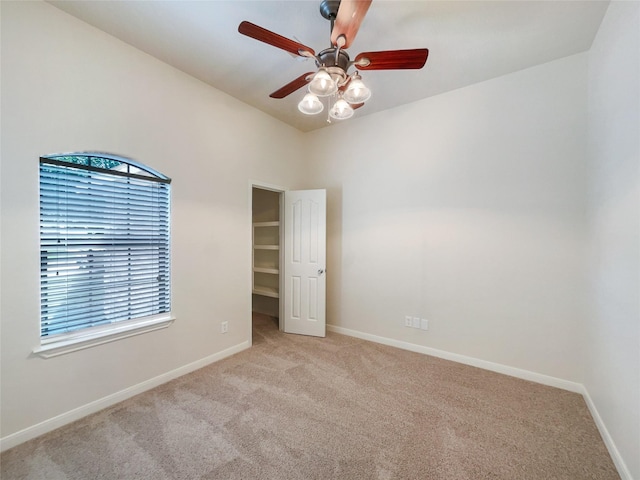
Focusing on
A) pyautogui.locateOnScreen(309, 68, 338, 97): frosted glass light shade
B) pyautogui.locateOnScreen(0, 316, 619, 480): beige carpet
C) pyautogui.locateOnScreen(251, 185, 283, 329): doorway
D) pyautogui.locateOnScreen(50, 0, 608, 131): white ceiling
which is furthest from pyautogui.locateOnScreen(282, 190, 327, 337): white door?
pyautogui.locateOnScreen(309, 68, 338, 97): frosted glass light shade

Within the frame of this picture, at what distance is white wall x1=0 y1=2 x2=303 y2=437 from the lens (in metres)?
1.72

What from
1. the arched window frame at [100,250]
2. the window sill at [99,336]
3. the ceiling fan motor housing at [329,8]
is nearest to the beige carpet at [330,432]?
the window sill at [99,336]

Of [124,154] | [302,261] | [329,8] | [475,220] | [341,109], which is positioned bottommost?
[302,261]

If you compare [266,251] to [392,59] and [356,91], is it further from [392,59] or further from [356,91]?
[392,59]

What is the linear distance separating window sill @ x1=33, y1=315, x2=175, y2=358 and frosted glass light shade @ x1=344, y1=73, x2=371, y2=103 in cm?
250

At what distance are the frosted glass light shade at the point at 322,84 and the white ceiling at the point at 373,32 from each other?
1.99 ft

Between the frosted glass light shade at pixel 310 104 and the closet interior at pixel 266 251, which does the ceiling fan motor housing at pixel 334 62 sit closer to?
the frosted glass light shade at pixel 310 104

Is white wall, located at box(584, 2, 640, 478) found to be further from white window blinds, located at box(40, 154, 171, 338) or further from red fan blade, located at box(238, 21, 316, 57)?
white window blinds, located at box(40, 154, 171, 338)

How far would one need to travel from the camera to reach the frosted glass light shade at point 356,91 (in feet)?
5.85

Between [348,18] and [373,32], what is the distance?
3.29ft

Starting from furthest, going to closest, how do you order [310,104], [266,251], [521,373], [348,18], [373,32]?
[266,251] < [521,373] < [373,32] < [310,104] < [348,18]

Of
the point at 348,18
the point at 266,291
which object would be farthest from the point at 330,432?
the point at 266,291

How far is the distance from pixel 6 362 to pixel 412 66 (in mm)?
3248

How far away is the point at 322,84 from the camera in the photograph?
1.67 meters
